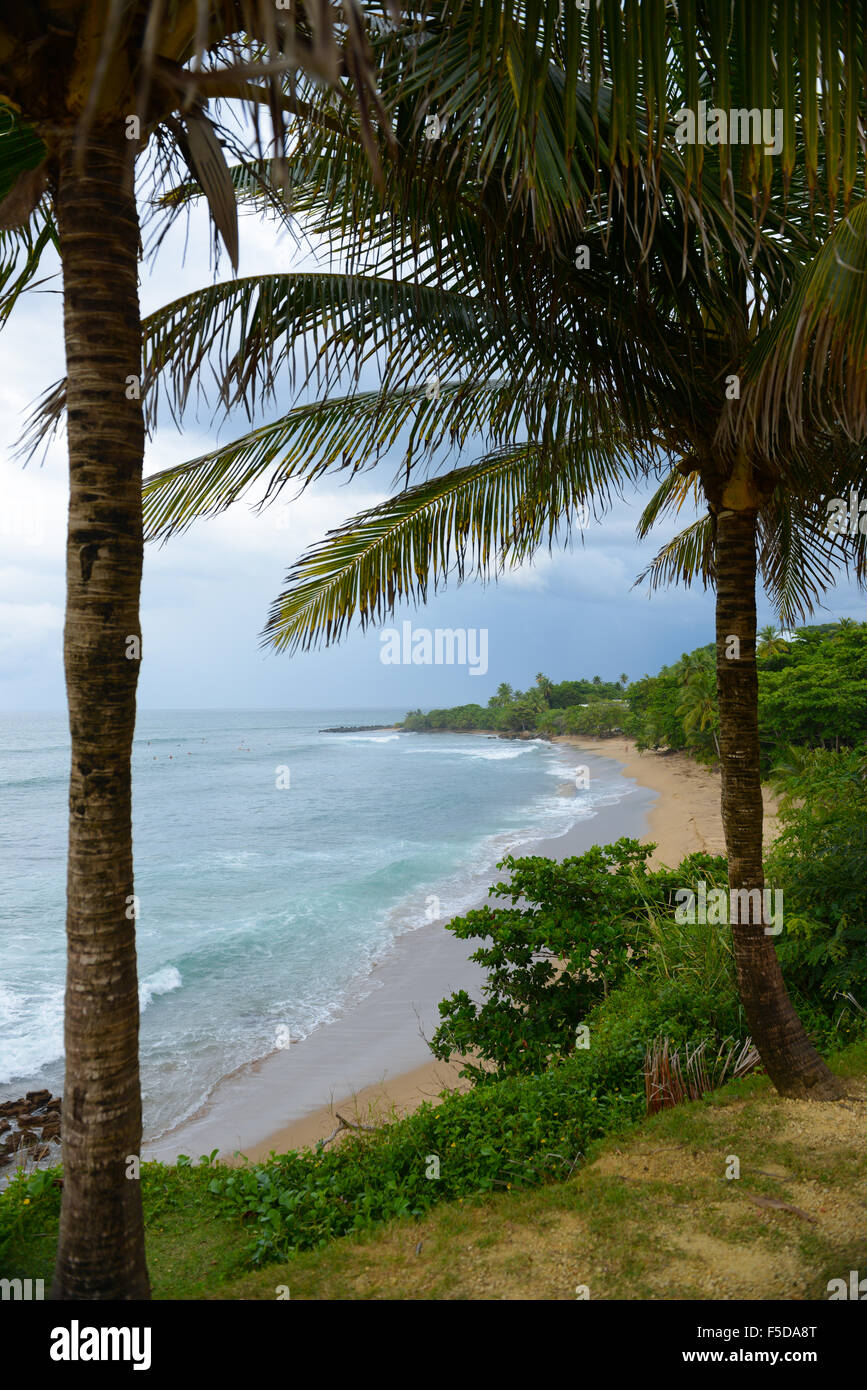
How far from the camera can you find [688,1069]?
575 cm

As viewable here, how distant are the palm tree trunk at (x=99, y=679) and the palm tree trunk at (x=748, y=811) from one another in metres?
3.54

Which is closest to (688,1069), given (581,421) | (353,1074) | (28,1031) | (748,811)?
(748,811)

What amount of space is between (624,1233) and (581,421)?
4.62 meters

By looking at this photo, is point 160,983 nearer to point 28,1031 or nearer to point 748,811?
point 28,1031

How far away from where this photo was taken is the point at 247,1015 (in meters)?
12.8

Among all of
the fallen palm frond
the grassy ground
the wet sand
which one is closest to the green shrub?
the wet sand

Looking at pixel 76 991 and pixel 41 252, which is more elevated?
pixel 41 252

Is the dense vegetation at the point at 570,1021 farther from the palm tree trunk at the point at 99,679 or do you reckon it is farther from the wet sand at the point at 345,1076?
the palm tree trunk at the point at 99,679

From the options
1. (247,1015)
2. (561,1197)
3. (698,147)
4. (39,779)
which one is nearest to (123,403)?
(698,147)

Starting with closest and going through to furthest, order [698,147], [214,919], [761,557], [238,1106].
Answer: [698,147], [761,557], [238,1106], [214,919]

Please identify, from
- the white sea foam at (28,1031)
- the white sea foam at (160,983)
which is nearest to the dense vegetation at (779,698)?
the white sea foam at (160,983)

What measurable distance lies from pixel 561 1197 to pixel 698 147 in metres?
4.69

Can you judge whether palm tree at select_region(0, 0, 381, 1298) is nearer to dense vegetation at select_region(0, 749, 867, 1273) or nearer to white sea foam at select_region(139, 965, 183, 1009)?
dense vegetation at select_region(0, 749, 867, 1273)

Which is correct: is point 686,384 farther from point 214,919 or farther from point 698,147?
point 214,919
